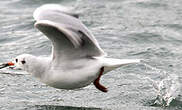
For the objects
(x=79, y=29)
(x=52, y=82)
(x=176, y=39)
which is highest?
(x=79, y=29)

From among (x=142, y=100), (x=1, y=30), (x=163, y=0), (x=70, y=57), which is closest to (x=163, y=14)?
(x=163, y=0)

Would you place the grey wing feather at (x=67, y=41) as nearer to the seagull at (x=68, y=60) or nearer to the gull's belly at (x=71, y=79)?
the seagull at (x=68, y=60)

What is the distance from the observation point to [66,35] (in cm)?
545

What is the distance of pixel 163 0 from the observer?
13023 mm

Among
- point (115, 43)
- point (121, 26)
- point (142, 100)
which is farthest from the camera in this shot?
point (121, 26)

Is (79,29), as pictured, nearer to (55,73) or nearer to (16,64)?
(55,73)

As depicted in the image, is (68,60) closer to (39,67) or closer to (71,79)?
(71,79)

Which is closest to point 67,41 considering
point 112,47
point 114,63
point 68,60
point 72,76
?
point 68,60

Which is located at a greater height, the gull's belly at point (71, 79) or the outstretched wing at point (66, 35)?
the outstretched wing at point (66, 35)

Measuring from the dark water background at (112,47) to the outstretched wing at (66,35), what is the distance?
90cm

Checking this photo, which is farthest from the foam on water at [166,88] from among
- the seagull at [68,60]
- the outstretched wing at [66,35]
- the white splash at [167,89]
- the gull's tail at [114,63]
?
the outstretched wing at [66,35]

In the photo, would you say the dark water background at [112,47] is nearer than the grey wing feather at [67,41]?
No

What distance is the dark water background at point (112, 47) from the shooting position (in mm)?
6906

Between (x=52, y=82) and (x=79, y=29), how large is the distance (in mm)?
861
